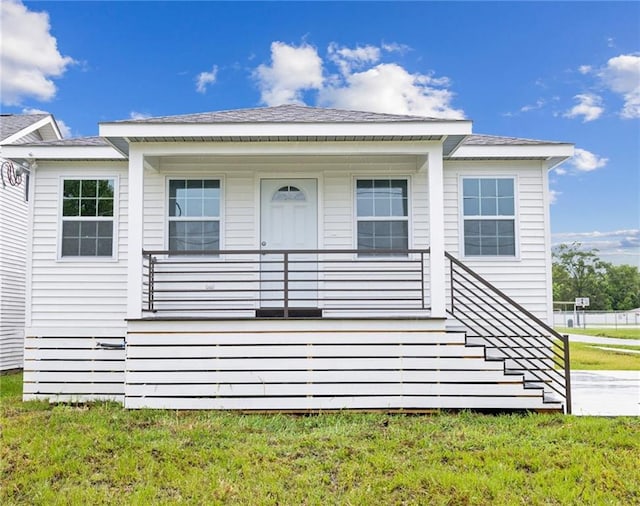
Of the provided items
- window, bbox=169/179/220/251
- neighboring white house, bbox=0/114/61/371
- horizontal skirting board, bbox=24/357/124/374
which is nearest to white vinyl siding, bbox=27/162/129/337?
window, bbox=169/179/220/251

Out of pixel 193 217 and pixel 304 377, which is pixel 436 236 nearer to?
pixel 304 377

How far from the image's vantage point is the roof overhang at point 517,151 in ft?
24.0

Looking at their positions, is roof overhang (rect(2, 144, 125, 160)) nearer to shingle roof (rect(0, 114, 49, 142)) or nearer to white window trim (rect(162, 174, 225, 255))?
white window trim (rect(162, 174, 225, 255))

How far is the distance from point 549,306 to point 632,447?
10.4 feet

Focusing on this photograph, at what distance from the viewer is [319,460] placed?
14.2ft

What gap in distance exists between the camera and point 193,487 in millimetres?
3885

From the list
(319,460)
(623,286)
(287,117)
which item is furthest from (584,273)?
(319,460)

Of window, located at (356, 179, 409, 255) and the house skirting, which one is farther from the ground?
window, located at (356, 179, 409, 255)

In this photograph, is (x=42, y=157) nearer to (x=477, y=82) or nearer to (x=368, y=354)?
(x=368, y=354)

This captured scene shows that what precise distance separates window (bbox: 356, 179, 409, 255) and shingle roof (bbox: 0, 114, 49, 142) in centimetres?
809

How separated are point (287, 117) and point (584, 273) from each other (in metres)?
48.5

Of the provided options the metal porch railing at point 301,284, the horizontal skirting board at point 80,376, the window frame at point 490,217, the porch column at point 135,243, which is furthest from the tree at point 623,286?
the porch column at point 135,243

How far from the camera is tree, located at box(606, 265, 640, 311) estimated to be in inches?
1945

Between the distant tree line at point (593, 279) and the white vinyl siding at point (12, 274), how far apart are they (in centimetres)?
4626
